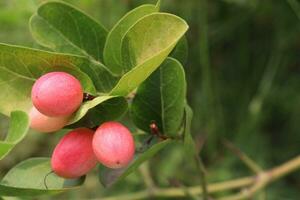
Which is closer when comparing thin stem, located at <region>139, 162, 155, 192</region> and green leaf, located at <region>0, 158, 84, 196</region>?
green leaf, located at <region>0, 158, 84, 196</region>

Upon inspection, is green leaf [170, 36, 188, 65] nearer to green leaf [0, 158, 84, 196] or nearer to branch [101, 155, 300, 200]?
green leaf [0, 158, 84, 196]

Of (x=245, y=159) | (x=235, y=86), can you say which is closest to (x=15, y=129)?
(x=245, y=159)

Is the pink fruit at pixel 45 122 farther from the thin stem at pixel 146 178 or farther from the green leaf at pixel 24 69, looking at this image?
the thin stem at pixel 146 178

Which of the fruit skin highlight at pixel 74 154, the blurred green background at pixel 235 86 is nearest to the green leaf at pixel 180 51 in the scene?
the fruit skin highlight at pixel 74 154

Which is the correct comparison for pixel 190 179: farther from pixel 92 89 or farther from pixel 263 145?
pixel 92 89

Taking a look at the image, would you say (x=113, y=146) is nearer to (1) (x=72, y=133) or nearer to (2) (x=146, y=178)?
(1) (x=72, y=133)

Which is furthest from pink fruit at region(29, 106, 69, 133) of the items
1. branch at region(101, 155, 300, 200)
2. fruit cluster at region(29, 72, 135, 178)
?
branch at region(101, 155, 300, 200)
